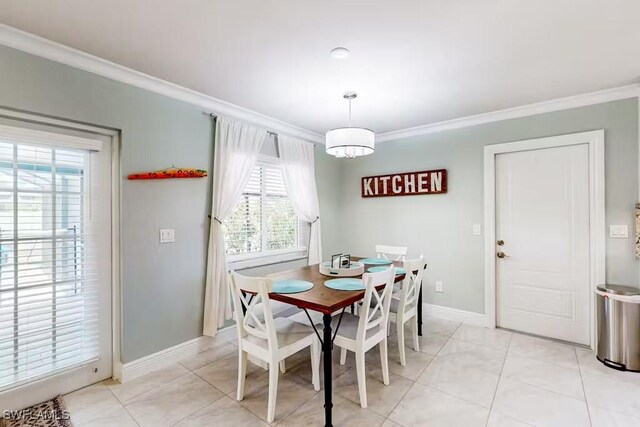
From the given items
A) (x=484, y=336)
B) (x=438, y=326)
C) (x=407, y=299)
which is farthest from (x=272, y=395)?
(x=484, y=336)

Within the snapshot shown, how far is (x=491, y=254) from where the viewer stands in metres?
3.36

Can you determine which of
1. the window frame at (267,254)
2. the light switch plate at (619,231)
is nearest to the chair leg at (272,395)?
the window frame at (267,254)

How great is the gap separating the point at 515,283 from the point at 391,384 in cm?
200

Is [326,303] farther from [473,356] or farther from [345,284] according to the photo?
[473,356]

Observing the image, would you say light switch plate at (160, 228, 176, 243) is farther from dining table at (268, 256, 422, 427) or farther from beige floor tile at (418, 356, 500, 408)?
beige floor tile at (418, 356, 500, 408)

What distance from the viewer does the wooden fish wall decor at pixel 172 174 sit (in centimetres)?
239

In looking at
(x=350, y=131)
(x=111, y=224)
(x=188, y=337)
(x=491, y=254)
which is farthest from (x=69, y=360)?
(x=491, y=254)

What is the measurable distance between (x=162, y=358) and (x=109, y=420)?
0.65 m

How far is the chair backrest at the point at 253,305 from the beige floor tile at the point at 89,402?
39.6 inches

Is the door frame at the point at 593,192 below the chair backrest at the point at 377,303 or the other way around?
the other way around

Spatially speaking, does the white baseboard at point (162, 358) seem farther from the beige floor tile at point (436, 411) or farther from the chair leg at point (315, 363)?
the beige floor tile at point (436, 411)

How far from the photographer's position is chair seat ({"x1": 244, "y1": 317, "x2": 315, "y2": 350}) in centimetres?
202

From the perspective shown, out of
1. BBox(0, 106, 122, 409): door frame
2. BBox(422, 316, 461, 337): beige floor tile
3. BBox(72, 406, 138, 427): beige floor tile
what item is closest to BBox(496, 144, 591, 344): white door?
BBox(422, 316, 461, 337): beige floor tile

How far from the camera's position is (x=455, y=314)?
361 cm
